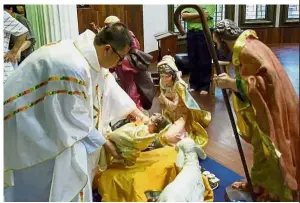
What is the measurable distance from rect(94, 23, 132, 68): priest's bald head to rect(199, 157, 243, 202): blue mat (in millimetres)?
891

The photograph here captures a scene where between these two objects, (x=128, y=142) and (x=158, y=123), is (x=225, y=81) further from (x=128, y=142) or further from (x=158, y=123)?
(x=158, y=123)

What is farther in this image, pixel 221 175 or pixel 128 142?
pixel 221 175

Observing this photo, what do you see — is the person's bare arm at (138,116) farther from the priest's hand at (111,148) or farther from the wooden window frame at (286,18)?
the wooden window frame at (286,18)

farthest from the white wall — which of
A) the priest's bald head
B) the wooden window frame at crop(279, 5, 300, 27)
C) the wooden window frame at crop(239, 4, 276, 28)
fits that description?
the priest's bald head

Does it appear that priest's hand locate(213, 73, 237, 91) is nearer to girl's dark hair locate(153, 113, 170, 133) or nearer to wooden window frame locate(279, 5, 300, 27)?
wooden window frame locate(279, 5, 300, 27)

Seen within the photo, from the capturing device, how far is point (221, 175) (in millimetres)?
2406

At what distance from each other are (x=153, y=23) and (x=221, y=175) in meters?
3.16

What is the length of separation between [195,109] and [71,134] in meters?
1.12

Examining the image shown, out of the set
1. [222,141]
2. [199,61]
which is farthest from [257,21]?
[222,141]

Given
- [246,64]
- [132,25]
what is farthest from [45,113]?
[132,25]

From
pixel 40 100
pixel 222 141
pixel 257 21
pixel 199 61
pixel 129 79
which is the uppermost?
pixel 40 100

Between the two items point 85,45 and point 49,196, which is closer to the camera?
point 49,196

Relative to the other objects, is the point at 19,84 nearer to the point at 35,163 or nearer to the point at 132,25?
the point at 35,163

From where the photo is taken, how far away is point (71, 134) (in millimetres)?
1575
